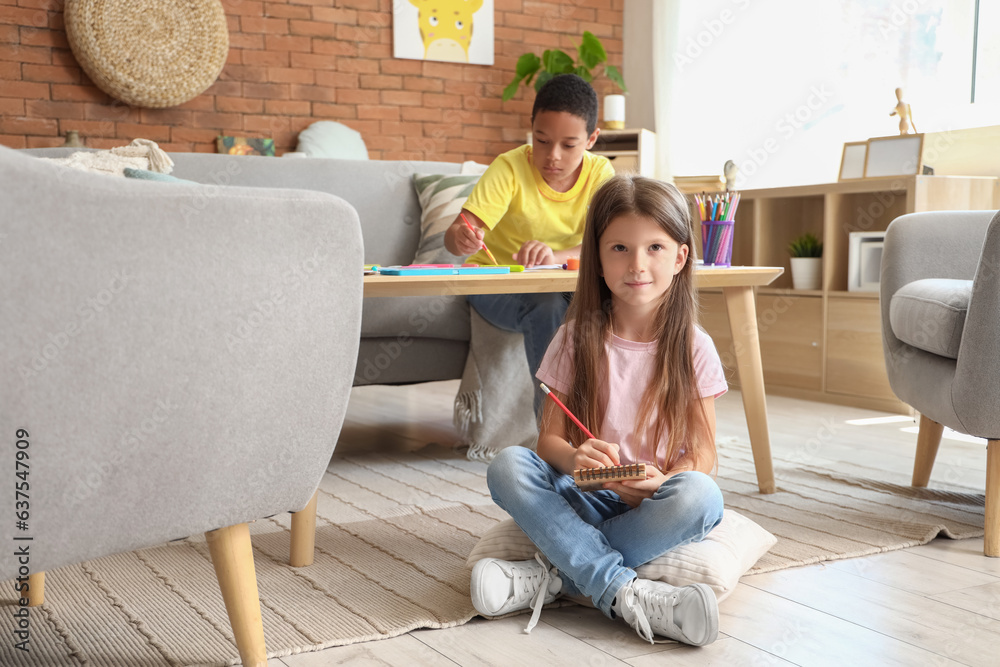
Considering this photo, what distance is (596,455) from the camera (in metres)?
1.23

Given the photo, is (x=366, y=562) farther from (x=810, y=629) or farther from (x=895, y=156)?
(x=895, y=156)

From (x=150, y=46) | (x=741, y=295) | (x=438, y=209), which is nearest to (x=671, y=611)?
(x=741, y=295)

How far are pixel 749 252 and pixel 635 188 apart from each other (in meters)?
2.59

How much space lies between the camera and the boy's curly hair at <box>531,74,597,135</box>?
2.06 m

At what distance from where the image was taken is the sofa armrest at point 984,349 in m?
1.47

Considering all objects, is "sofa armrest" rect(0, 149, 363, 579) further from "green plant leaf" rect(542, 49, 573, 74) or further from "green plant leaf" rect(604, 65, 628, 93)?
"green plant leaf" rect(604, 65, 628, 93)

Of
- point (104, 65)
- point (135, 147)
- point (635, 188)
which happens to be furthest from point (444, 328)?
point (104, 65)

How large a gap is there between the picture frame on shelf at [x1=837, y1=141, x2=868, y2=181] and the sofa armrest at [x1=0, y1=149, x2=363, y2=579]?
277 cm

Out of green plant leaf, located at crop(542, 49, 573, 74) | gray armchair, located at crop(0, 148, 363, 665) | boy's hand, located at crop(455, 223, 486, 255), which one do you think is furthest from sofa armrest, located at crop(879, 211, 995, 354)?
green plant leaf, located at crop(542, 49, 573, 74)

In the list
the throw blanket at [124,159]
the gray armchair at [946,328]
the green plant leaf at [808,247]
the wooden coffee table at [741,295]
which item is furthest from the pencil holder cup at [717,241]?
the green plant leaf at [808,247]

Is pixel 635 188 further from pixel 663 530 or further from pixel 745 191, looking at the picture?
pixel 745 191

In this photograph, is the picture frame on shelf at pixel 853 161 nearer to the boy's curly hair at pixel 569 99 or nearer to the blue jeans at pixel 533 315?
the boy's curly hair at pixel 569 99

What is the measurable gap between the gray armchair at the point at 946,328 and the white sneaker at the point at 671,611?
655 mm

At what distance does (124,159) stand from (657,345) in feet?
5.11
